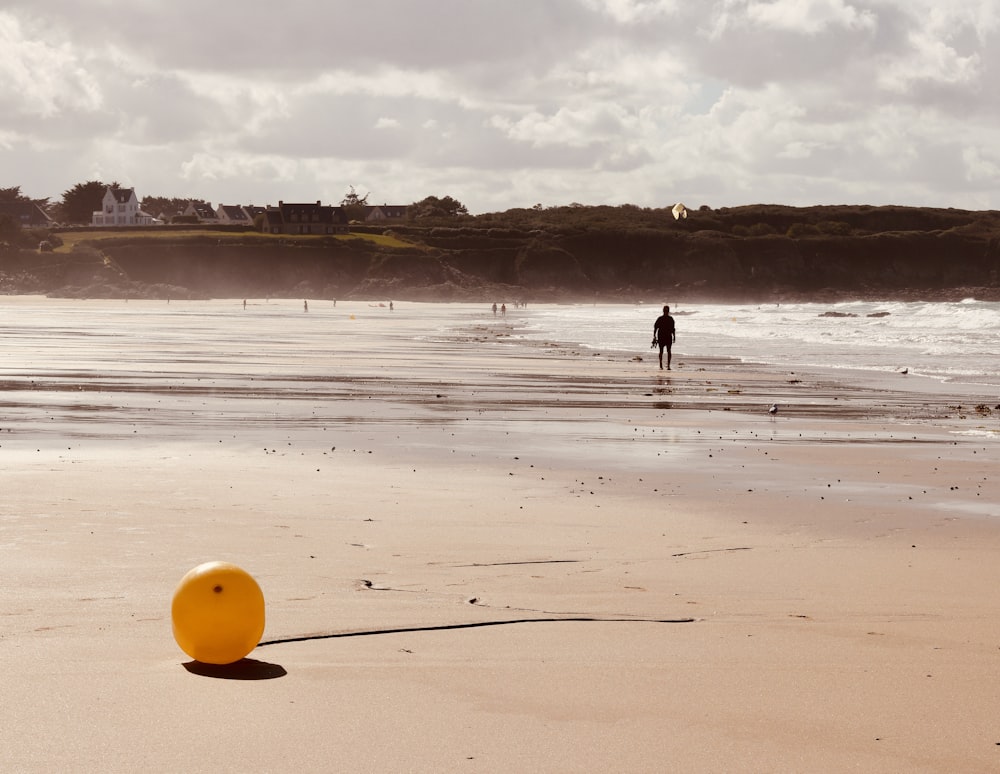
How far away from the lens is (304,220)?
647 feet

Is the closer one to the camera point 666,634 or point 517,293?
point 666,634

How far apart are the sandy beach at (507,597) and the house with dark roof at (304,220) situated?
598ft

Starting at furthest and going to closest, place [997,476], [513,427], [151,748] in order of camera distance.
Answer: [513,427], [997,476], [151,748]

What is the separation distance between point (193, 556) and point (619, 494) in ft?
14.2

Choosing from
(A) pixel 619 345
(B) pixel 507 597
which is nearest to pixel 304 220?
(A) pixel 619 345

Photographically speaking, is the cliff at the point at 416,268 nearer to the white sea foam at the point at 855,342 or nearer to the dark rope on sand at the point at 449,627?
the white sea foam at the point at 855,342

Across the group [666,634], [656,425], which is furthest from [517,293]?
[666,634]

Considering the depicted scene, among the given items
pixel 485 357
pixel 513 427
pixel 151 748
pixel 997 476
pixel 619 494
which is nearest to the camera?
pixel 151 748

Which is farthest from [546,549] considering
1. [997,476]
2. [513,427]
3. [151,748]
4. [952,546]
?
[513,427]

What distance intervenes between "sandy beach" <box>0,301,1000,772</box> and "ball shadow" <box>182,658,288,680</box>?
18mm

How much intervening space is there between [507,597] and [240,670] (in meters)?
2.00

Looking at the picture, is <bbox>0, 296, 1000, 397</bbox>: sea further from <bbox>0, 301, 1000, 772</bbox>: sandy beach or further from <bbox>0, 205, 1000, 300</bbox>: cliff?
<bbox>0, 205, 1000, 300</bbox>: cliff

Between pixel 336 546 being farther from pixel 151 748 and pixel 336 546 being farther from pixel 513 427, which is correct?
pixel 513 427

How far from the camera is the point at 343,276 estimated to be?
16850 centimetres
